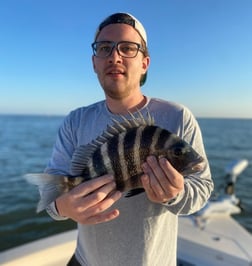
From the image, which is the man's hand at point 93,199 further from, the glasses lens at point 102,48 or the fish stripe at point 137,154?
the glasses lens at point 102,48

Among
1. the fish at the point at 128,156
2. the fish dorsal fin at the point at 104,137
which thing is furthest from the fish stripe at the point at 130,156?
the fish dorsal fin at the point at 104,137

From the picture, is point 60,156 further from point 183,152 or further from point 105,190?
point 183,152

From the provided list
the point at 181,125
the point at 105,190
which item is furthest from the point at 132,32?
the point at 105,190

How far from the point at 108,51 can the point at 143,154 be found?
76 centimetres

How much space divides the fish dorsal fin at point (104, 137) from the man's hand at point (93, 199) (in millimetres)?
182

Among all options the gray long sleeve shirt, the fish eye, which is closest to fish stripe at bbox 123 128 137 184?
the fish eye

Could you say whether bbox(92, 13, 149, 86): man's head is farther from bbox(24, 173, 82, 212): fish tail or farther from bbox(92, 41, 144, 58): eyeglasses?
bbox(24, 173, 82, 212): fish tail

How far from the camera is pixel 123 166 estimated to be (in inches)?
61.0

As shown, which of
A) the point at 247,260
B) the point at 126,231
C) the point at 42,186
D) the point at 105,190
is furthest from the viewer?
the point at 247,260

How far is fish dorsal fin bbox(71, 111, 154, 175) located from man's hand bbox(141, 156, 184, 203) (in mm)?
232

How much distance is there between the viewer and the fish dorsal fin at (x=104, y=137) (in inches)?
65.1

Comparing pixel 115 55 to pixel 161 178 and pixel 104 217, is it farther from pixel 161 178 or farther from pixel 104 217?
pixel 104 217

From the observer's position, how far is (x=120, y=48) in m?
1.93

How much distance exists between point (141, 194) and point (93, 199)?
41cm
